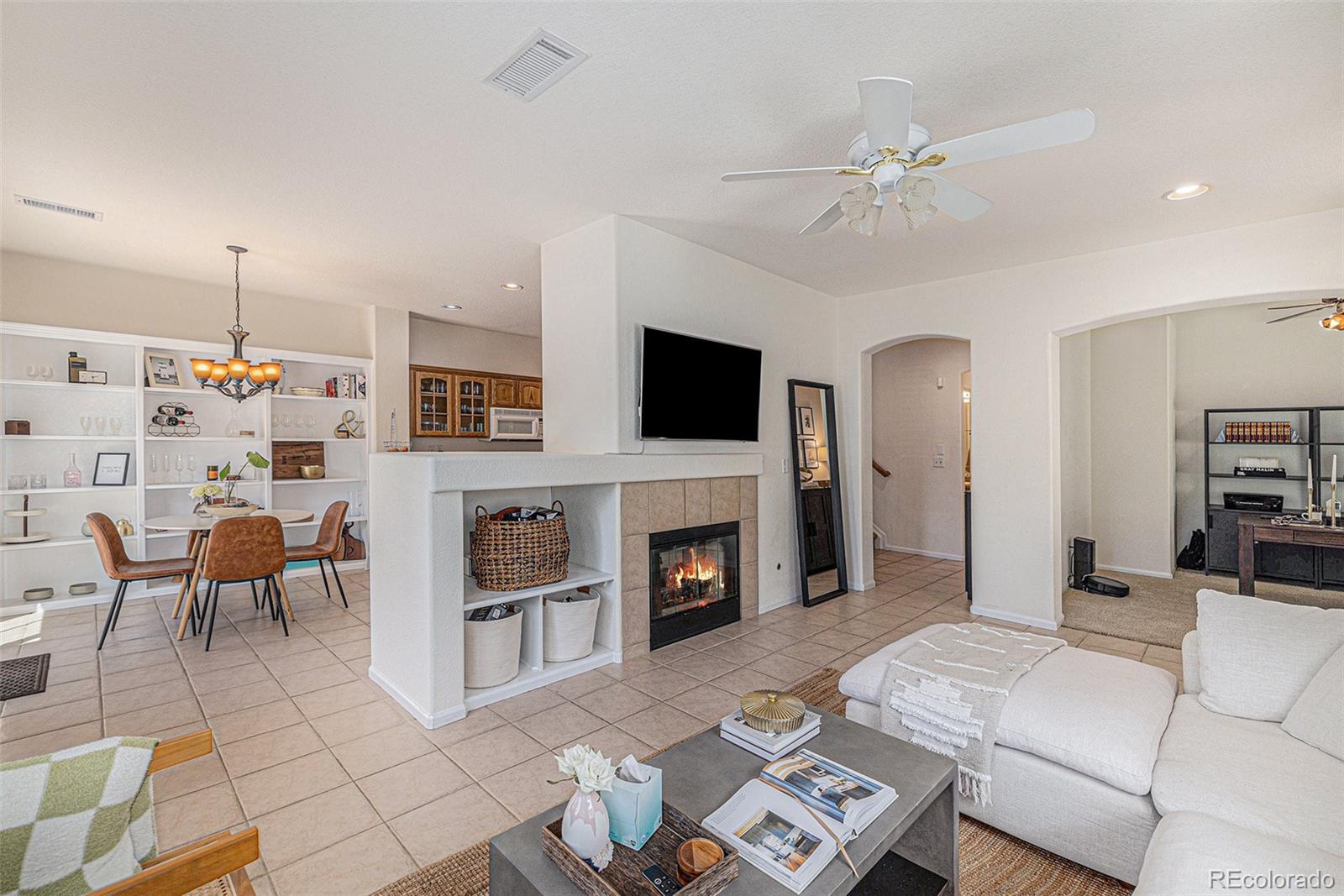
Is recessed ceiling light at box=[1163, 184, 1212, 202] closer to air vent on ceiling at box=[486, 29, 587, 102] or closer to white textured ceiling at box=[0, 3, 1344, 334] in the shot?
white textured ceiling at box=[0, 3, 1344, 334]

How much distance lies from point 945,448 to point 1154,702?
16.3ft

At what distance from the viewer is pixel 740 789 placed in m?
1.58

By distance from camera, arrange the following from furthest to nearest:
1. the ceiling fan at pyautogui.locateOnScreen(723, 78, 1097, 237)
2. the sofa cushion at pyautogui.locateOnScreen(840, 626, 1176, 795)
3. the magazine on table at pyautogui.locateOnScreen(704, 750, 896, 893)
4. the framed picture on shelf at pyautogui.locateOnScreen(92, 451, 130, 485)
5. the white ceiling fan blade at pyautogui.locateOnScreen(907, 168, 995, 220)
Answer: the framed picture on shelf at pyautogui.locateOnScreen(92, 451, 130, 485) < the white ceiling fan blade at pyautogui.locateOnScreen(907, 168, 995, 220) < the ceiling fan at pyautogui.locateOnScreen(723, 78, 1097, 237) < the sofa cushion at pyautogui.locateOnScreen(840, 626, 1176, 795) < the magazine on table at pyautogui.locateOnScreen(704, 750, 896, 893)

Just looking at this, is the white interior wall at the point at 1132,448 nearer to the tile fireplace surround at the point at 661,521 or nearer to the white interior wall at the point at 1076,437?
the white interior wall at the point at 1076,437

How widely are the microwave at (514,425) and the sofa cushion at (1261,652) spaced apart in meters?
6.66

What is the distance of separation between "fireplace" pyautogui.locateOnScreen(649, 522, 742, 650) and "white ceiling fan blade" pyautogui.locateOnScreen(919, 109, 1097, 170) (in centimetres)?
264

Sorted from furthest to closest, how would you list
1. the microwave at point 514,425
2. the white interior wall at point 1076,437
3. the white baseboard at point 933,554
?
1. the microwave at point 514,425
2. the white baseboard at point 933,554
3. the white interior wall at point 1076,437

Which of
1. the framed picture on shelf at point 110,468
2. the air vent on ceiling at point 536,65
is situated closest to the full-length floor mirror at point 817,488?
the air vent on ceiling at point 536,65

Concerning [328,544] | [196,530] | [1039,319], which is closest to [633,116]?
[1039,319]

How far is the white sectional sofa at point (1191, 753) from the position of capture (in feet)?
4.81

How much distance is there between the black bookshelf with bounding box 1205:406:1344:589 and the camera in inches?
207

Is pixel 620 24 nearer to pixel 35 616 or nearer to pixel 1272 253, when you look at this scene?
pixel 1272 253

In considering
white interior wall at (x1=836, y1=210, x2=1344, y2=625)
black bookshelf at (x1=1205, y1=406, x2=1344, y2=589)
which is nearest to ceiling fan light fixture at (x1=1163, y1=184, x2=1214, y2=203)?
white interior wall at (x1=836, y1=210, x2=1344, y2=625)

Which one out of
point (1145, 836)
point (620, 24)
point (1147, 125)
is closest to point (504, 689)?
point (1145, 836)
